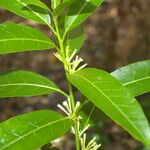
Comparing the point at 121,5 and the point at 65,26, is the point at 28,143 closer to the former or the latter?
the point at 65,26

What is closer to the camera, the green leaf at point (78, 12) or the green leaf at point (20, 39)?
the green leaf at point (20, 39)

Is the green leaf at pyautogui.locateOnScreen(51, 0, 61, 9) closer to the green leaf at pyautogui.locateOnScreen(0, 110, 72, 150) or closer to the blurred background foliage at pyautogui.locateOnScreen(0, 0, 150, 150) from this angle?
the green leaf at pyautogui.locateOnScreen(0, 110, 72, 150)

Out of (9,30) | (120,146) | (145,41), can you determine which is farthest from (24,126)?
(145,41)

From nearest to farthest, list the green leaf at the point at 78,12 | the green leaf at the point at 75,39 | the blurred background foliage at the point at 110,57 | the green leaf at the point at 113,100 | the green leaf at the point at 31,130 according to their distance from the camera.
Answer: the green leaf at the point at 113,100 → the green leaf at the point at 31,130 → the green leaf at the point at 78,12 → the green leaf at the point at 75,39 → the blurred background foliage at the point at 110,57

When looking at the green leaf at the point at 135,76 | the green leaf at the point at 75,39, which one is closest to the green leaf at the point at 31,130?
the green leaf at the point at 135,76

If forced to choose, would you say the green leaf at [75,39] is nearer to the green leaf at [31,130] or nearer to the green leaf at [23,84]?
the green leaf at [23,84]

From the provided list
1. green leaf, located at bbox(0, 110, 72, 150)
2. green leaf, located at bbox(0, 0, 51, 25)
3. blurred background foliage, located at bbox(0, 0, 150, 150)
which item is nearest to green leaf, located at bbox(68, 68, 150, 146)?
green leaf, located at bbox(0, 110, 72, 150)

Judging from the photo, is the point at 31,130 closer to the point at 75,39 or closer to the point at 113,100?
the point at 113,100
